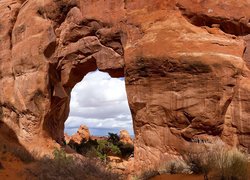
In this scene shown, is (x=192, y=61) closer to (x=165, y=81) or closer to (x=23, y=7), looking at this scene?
(x=165, y=81)

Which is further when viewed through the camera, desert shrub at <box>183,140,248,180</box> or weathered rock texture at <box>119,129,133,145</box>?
weathered rock texture at <box>119,129,133,145</box>

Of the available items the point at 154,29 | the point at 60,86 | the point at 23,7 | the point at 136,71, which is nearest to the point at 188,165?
the point at 136,71

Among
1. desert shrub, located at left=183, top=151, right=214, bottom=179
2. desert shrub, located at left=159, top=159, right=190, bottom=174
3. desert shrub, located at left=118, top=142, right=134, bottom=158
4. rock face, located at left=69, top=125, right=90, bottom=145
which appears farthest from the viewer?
rock face, located at left=69, top=125, right=90, bottom=145

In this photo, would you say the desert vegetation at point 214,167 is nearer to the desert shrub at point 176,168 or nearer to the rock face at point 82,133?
the desert shrub at point 176,168

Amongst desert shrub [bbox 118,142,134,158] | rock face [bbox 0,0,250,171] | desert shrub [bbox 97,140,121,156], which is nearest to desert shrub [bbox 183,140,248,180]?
rock face [bbox 0,0,250,171]

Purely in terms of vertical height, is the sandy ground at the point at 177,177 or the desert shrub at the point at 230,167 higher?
the desert shrub at the point at 230,167

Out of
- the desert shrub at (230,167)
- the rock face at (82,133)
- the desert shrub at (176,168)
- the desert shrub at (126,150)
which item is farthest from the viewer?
the rock face at (82,133)

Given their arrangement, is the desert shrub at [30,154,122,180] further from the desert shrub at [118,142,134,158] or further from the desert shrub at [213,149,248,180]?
the desert shrub at [118,142,134,158]

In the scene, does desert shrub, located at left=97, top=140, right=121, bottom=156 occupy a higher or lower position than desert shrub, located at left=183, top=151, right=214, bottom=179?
lower

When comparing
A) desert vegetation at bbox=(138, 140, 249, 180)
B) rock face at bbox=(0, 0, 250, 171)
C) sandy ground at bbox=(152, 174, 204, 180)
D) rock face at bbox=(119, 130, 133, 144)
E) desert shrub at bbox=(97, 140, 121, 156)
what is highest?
rock face at bbox=(0, 0, 250, 171)

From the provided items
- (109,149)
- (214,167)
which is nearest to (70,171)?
(214,167)

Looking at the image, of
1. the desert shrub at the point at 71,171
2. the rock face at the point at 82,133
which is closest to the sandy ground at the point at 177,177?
the desert shrub at the point at 71,171

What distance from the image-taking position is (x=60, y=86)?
1617 cm

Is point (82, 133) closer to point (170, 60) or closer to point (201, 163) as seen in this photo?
point (170, 60)
